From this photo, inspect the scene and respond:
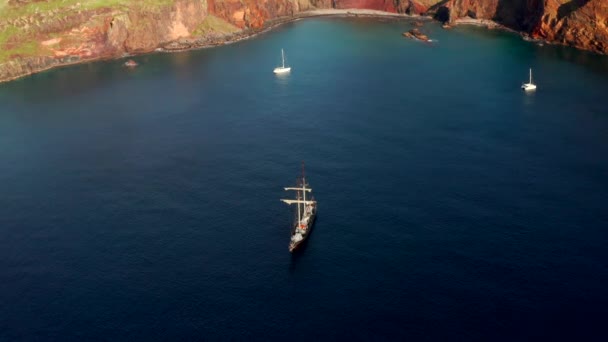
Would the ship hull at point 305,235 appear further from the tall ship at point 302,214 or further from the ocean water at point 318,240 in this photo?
the ocean water at point 318,240

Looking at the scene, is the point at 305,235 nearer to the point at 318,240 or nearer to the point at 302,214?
the point at 318,240

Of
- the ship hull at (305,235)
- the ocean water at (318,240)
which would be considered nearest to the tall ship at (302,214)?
the ship hull at (305,235)

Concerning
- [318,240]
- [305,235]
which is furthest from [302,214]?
[318,240]

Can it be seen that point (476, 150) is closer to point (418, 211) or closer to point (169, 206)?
point (418, 211)

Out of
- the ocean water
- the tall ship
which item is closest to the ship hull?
the tall ship

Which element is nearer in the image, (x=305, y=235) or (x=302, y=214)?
(x=305, y=235)

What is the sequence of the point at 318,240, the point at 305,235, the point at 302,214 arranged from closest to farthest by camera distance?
the point at 305,235 < the point at 318,240 < the point at 302,214

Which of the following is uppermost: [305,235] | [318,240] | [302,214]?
[302,214]

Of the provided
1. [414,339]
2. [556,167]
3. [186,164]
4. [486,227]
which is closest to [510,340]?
[414,339]
